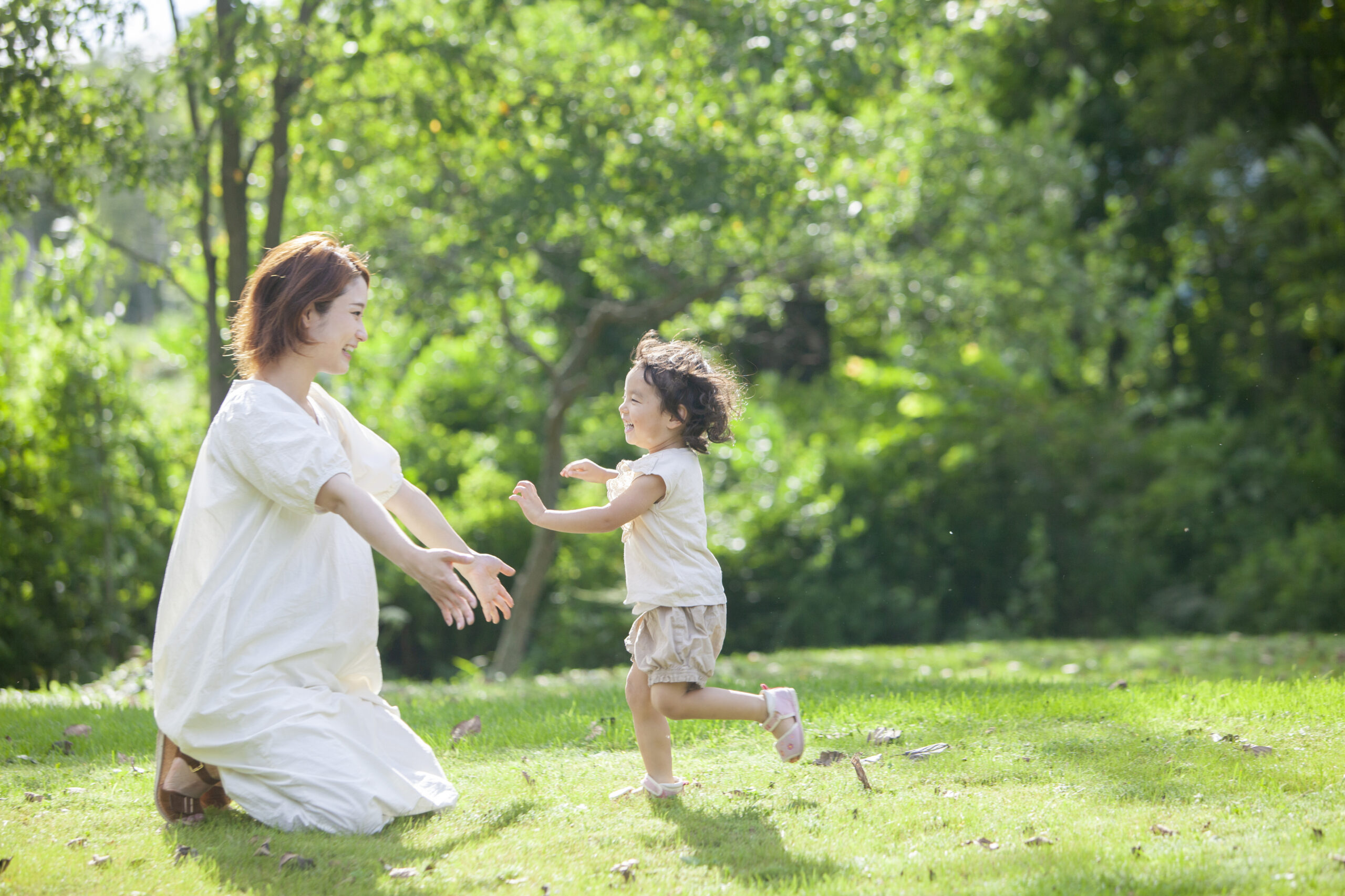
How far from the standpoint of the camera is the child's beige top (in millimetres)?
3512

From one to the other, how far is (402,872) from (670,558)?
117 cm

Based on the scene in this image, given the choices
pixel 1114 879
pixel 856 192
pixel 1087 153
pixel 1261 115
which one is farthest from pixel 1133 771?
pixel 1087 153

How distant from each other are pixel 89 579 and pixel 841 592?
261 inches

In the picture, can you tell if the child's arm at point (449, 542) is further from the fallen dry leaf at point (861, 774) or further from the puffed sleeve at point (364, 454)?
the fallen dry leaf at point (861, 774)

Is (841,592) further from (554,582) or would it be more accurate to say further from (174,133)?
(174,133)

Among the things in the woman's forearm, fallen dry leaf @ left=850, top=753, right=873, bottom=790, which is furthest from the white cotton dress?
fallen dry leaf @ left=850, top=753, right=873, bottom=790

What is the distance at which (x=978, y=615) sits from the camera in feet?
40.1

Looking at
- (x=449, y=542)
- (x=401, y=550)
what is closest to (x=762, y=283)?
(x=449, y=542)

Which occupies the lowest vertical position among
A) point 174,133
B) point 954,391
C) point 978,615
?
point 978,615

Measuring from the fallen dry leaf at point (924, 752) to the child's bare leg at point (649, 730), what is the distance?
69 cm

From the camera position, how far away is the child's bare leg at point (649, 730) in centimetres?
357

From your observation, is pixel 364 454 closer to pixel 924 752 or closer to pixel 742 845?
pixel 742 845

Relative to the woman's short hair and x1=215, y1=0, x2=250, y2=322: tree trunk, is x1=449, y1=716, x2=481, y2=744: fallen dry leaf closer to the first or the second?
the woman's short hair

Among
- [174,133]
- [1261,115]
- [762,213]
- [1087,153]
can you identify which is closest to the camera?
[174,133]
